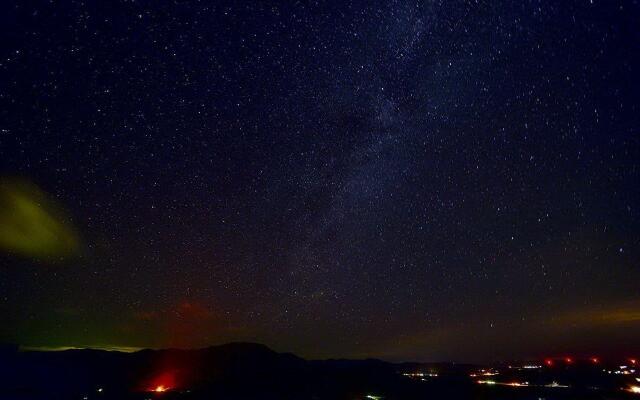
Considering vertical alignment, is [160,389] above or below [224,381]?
below

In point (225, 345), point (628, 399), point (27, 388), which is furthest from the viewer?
point (225, 345)

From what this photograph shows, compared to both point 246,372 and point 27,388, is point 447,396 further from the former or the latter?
point 27,388

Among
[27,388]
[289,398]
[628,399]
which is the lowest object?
[628,399]

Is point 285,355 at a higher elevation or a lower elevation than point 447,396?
higher

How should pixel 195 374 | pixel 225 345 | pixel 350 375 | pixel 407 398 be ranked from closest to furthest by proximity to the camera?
pixel 407 398 → pixel 350 375 → pixel 195 374 → pixel 225 345

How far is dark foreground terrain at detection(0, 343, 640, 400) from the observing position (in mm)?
86750

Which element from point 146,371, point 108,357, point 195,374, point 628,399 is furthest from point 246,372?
point 628,399

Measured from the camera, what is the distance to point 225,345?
504ft

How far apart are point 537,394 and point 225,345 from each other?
4088 inches

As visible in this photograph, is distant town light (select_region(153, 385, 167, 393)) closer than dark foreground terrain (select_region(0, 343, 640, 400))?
No

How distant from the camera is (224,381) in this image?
108 metres

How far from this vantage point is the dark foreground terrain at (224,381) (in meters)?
86.8

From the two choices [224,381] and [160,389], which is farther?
[224,381]

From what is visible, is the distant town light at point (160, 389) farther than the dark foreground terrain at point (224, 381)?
Yes
